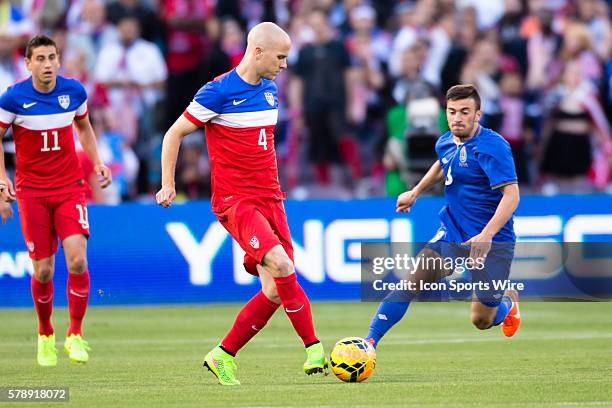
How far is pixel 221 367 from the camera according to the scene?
9398mm

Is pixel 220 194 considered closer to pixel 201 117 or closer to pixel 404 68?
pixel 201 117

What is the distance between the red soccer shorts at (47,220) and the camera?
11336 mm

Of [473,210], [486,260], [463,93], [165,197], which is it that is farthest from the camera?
[486,260]

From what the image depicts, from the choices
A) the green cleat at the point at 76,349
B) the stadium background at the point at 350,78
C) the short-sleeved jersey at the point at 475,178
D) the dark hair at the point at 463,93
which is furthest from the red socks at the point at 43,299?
the stadium background at the point at 350,78

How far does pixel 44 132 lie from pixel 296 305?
3.30 m

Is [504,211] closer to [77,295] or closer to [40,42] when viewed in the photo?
[77,295]

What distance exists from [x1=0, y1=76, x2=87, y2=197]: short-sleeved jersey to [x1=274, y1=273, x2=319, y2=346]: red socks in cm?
299

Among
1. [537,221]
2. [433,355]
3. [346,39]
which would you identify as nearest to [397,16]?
[346,39]

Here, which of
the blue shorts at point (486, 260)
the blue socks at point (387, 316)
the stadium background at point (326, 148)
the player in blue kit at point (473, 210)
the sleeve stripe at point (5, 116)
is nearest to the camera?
the player in blue kit at point (473, 210)

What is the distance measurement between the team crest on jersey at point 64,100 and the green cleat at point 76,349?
2.01m

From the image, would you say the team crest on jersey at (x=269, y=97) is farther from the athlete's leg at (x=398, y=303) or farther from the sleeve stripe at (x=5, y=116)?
the sleeve stripe at (x=5, y=116)

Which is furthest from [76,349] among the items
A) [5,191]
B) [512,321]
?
[512,321]

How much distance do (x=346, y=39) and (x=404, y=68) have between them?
6.23 ft

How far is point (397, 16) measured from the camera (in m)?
21.9
